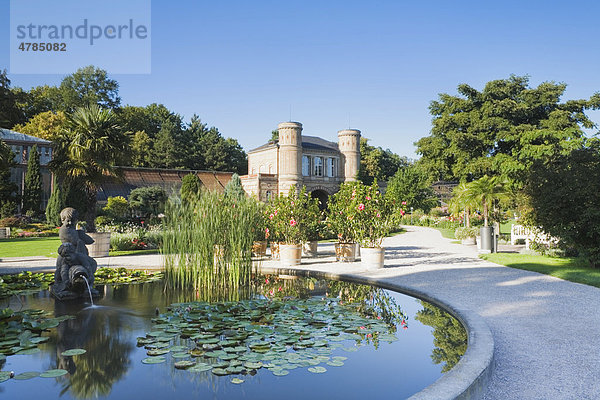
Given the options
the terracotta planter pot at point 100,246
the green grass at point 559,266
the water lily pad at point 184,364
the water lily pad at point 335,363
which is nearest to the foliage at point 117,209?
the terracotta planter pot at point 100,246

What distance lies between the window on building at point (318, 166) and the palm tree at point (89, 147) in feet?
95.4

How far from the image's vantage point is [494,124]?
19.4 meters

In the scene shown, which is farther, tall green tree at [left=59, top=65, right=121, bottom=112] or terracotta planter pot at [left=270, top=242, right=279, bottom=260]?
tall green tree at [left=59, top=65, right=121, bottom=112]

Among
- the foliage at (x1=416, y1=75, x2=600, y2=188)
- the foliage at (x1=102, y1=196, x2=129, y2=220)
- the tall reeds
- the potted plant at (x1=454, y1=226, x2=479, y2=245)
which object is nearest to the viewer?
the tall reeds

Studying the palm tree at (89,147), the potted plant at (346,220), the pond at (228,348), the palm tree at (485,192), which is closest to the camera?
the pond at (228,348)

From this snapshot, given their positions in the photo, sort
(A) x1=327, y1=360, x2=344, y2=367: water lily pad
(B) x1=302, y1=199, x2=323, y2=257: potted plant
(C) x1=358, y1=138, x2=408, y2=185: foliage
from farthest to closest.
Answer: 1. (C) x1=358, y1=138, x2=408, y2=185: foliage
2. (B) x1=302, y1=199, x2=323, y2=257: potted plant
3. (A) x1=327, y1=360, x2=344, y2=367: water lily pad

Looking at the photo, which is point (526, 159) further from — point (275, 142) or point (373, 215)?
point (275, 142)

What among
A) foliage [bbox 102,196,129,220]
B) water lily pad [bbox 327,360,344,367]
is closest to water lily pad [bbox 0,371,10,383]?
water lily pad [bbox 327,360,344,367]

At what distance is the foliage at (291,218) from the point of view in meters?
9.09

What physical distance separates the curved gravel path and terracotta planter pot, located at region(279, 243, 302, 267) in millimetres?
239

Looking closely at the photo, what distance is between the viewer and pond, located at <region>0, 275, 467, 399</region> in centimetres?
291

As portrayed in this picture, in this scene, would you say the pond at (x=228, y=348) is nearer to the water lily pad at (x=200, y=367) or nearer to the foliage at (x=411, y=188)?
the water lily pad at (x=200, y=367)

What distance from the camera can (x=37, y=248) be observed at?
12.5m

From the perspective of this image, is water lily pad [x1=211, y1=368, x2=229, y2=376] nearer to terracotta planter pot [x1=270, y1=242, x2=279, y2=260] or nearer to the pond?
the pond
